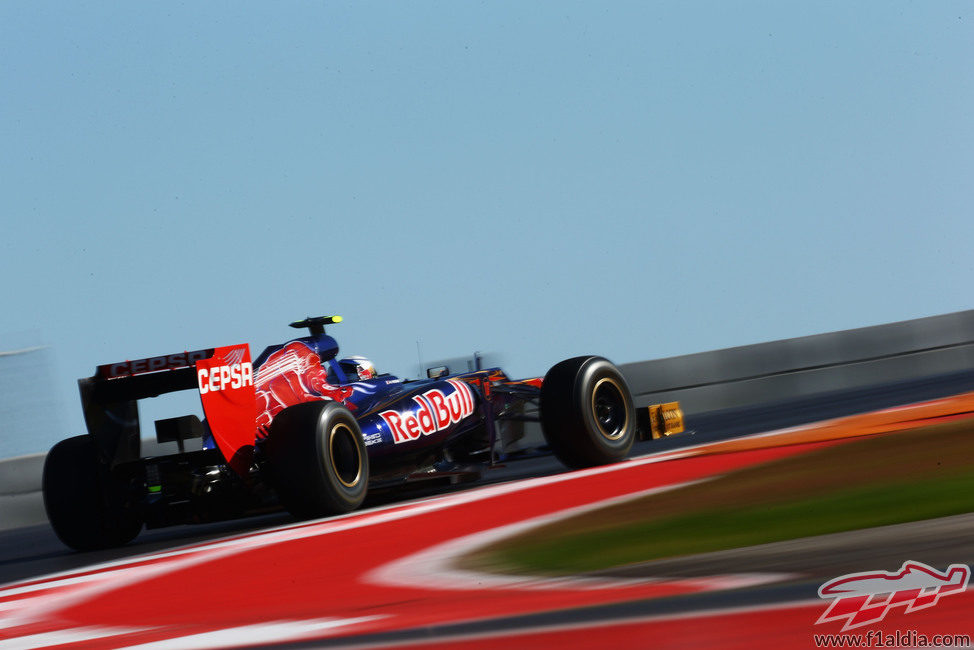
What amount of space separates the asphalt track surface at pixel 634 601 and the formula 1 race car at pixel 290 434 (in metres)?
0.27

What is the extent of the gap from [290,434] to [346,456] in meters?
0.51

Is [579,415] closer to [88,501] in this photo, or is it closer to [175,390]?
[175,390]

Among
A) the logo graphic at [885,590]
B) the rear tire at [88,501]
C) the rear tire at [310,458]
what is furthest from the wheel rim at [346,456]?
the logo graphic at [885,590]

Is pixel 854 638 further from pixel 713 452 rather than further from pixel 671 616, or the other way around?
pixel 713 452

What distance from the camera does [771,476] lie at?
671cm

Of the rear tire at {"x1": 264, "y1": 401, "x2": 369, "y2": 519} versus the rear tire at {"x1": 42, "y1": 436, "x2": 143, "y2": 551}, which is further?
the rear tire at {"x1": 42, "y1": 436, "x2": 143, "y2": 551}

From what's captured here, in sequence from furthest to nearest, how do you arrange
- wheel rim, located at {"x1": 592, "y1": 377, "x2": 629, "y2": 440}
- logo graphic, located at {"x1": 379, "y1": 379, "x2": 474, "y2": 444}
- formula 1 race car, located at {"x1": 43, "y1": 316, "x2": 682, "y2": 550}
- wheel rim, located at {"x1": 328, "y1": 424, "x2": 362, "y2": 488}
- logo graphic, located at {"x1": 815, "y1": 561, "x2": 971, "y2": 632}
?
wheel rim, located at {"x1": 592, "y1": 377, "x2": 629, "y2": 440}, logo graphic, located at {"x1": 379, "y1": 379, "x2": 474, "y2": 444}, wheel rim, located at {"x1": 328, "y1": 424, "x2": 362, "y2": 488}, formula 1 race car, located at {"x1": 43, "y1": 316, "x2": 682, "y2": 550}, logo graphic, located at {"x1": 815, "y1": 561, "x2": 971, "y2": 632}

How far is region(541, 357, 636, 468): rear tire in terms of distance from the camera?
29.6ft

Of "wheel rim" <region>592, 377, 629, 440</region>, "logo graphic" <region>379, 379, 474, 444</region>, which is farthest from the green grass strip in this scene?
"wheel rim" <region>592, 377, 629, 440</region>

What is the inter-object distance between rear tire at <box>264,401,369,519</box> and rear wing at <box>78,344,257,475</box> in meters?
0.28

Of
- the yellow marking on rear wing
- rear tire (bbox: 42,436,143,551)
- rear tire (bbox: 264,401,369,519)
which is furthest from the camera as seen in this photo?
the yellow marking on rear wing

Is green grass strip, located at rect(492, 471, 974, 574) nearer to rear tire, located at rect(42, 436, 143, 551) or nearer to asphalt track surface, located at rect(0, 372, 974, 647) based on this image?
asphalt track surface, located at rect(0, 372, 974, 647)

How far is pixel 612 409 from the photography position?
31.5 feet

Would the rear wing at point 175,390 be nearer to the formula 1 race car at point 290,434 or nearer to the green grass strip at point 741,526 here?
the formula 1 race car at point 290,434
